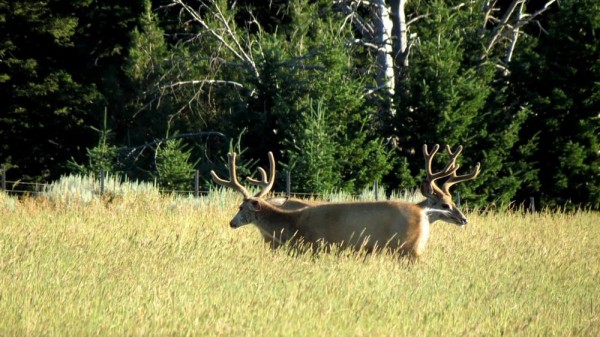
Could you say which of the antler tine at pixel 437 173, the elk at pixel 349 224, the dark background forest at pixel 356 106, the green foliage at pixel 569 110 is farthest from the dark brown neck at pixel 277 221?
the green foliage at pixel 569 110

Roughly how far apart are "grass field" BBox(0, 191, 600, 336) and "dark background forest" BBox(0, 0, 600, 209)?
11138 millimetres

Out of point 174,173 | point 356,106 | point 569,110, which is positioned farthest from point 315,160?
point 569,110

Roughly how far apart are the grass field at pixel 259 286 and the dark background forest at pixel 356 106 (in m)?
11.1

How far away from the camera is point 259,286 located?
916cm

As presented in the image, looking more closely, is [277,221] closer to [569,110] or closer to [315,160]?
[315,160]

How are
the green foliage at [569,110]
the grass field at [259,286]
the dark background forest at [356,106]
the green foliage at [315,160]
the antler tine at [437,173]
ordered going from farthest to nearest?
the green foliage at [569,110], the dark background forest at [356,106], the green foliage at [315,160], the antler tine at [437,173], the grass field at [259,286]

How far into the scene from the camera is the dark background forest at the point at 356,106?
2638 centimetres

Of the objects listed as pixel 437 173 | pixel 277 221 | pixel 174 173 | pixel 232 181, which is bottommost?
pixel 174 173

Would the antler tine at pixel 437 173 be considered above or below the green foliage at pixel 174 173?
above

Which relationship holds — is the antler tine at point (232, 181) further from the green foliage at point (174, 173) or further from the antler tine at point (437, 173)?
the green foliage at point (174, 173)

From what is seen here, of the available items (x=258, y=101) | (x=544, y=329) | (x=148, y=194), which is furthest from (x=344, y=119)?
(x=544, y=329)

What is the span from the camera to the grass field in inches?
318

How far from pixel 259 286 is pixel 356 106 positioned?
18.0 meters

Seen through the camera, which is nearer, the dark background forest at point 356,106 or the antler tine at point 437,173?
the antler tine at point 437,173
